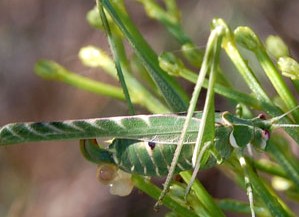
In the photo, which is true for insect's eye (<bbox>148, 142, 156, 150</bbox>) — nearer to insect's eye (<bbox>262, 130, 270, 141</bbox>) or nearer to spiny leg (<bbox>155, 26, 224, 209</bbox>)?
spiny leg (<bbox>155, 26, 224, 209</bbox>)

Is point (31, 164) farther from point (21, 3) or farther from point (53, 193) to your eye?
point (21, 3)

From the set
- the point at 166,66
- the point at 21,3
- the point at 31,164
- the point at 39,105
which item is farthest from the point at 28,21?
the point at 166,66

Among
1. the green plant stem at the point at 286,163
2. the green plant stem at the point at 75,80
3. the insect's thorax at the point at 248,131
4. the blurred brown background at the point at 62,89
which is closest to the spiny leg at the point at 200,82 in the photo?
the insect's thorax at the point at 248,131

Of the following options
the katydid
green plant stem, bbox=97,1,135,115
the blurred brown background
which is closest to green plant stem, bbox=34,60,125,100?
green plant stem, bbox=97,1,135,115

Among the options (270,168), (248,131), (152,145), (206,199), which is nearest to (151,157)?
(152,145)

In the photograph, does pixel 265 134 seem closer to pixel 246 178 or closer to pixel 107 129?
pixel 246 178
